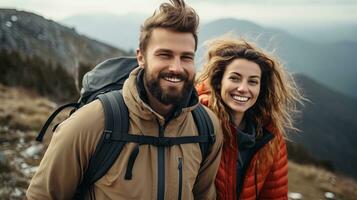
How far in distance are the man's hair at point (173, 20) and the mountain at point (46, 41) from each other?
150 ft

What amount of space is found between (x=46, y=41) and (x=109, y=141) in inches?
2405

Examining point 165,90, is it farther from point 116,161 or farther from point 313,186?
point 313,186

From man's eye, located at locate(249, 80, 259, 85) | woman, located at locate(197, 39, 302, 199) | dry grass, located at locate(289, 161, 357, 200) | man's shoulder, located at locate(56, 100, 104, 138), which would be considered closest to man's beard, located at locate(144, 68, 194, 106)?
man's shoulder, located at locate(56, 100, 104, 138)

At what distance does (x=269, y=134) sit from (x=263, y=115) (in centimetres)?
22

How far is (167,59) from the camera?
2.29 m

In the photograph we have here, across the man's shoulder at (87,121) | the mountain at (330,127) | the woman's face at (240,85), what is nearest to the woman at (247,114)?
the woman's face at (240,85)

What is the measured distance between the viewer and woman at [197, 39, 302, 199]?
126 inches

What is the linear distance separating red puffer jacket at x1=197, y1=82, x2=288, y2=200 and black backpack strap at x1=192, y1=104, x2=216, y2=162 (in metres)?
0.63

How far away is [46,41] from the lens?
59.3 m

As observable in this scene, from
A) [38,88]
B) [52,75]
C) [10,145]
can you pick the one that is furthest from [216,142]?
[52,75]

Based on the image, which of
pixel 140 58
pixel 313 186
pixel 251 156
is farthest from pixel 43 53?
pixel 140 58

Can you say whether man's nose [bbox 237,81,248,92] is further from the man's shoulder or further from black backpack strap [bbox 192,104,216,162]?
the man's shoulder

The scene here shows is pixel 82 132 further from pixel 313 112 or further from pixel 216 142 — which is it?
pixel 313 112

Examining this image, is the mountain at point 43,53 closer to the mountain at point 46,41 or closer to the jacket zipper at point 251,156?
the mountain at point 46,41
